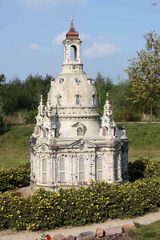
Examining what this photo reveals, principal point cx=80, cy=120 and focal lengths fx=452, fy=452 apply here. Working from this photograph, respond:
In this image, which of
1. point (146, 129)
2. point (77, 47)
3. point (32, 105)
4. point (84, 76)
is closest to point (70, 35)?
point (77, 47)

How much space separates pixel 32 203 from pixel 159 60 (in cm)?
3081

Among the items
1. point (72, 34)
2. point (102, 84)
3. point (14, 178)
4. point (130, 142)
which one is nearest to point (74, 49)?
point (72, 34)

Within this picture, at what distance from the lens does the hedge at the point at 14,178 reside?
4012 centimetres

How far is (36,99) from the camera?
337ft

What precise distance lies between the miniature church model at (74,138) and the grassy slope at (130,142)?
20.6 m

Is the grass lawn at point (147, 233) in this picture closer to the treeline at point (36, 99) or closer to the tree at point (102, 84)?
the treeline at point (36, 99)

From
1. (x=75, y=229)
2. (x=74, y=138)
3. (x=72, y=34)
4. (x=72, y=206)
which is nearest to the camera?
(x=75, y=229)

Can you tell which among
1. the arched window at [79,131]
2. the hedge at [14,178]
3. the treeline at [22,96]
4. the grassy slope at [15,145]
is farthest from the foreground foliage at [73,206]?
the treeline at [22,96]

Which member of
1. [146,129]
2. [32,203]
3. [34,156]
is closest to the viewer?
[32,203]

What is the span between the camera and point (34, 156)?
37438 mm

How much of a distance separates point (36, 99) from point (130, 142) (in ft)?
143

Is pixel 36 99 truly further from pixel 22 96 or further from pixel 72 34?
pixel 72 34

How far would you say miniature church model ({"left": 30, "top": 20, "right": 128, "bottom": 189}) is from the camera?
35406 millimetres

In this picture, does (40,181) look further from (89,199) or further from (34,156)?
(89,199)
